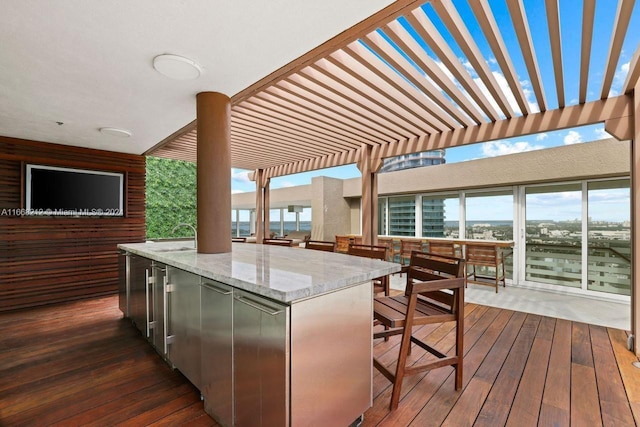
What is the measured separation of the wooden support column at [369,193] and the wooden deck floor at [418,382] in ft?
6.11

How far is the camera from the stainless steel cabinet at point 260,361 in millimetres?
1180

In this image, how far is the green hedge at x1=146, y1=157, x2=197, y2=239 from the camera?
32.8ft

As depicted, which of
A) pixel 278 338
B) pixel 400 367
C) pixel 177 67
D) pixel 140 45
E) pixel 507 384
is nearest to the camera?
pixel 278 338

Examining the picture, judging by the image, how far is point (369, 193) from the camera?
15.3ft

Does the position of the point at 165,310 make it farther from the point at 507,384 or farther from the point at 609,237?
the point at 609,237

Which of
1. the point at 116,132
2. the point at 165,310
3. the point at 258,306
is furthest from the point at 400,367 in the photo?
the point at 116,132

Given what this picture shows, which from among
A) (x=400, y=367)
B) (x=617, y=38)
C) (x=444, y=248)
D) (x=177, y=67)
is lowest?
(x=400, y=367)

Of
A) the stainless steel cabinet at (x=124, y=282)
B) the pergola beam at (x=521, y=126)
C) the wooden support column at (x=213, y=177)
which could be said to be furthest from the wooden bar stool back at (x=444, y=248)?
the stainless steel cabinet at (x=124, y=282)

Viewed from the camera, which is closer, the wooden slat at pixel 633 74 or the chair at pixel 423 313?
the chair at pixel 423 313

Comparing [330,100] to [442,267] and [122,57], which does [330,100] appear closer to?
[122,57]

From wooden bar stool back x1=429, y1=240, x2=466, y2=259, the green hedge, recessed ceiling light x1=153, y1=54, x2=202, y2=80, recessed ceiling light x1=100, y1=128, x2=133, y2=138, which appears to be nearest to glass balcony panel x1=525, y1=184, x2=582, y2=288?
wooden bar stool back x1=429, y1=240, x2=466, y2=259

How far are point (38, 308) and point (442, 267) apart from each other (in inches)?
207

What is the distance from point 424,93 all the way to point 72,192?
517 cm

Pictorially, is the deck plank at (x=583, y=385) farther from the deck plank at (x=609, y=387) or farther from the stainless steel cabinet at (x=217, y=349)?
the stainless steel cabinet at (x=217, y=349)
